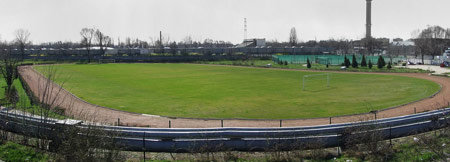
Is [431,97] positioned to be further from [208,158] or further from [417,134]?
[208,158]

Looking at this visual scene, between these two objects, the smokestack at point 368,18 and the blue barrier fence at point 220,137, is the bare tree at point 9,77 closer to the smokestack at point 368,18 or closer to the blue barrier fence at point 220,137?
the blue barrier fence at point 220,137

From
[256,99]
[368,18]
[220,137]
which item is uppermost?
[368,18]

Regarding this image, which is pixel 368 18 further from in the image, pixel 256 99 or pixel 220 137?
pixel 220 137

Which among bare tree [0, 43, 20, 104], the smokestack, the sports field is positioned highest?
the smokestack

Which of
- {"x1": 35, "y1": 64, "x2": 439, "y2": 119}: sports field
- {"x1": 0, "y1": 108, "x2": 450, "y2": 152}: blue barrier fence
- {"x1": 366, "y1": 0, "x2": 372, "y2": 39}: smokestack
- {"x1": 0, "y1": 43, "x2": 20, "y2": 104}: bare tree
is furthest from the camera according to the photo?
{"x1": 366, "y1": 0, "x2": 372, "y2": 39}: smokestack

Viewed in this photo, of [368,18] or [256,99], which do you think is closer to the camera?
[256,99]

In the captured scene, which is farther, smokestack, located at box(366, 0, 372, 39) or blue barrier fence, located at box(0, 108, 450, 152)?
smokestack, located at box(366, 0, 372, 39)

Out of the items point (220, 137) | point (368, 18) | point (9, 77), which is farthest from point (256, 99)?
point (368, 18)

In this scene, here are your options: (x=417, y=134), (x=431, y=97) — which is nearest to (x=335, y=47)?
(x=431, y=97)

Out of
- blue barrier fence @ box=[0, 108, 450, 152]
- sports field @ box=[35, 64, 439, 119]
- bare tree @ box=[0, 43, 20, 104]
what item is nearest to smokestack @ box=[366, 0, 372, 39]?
sports field @ box=[35, 64, 439, 119]

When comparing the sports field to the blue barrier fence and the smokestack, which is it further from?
the smokestack

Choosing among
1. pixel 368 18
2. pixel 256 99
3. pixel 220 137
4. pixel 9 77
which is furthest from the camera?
pixel 368 18

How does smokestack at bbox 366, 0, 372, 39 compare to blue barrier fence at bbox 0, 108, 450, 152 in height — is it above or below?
above

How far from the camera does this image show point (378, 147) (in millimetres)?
15305
